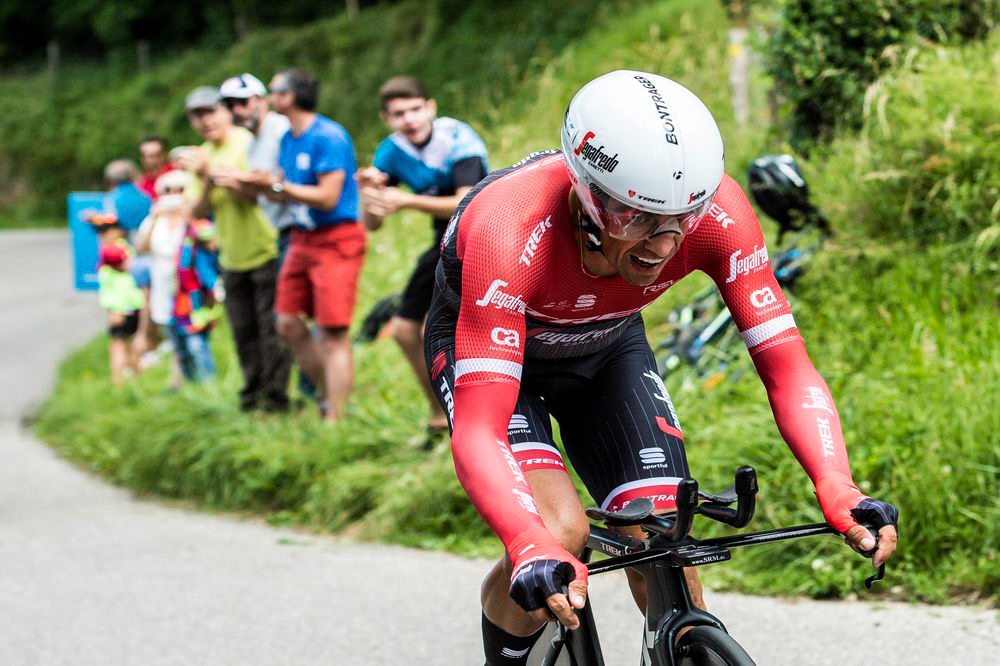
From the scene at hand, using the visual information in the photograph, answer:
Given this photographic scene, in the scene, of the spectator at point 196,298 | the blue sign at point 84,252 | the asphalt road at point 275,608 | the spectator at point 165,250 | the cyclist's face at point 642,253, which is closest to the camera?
the cyclist's face at point 642,253

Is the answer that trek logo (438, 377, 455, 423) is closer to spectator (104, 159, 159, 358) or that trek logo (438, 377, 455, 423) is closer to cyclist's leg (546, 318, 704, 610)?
cyclist's leg (546, 318, 704, 610)

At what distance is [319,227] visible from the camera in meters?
7.46

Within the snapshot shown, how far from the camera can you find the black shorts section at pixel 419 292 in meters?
6.82

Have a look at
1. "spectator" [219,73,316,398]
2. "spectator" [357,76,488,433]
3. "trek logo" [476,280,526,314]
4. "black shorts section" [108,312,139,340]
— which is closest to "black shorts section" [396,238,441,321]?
"spectator" [357,76,488,433]

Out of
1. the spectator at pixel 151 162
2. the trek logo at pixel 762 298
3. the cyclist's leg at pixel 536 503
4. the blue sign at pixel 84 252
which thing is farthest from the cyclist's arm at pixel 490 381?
the blue sign at pixel 84 252

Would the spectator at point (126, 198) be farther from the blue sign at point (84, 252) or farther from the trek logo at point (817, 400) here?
the trek logo at point (817, 400)

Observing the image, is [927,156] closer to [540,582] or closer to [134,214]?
[540,582]

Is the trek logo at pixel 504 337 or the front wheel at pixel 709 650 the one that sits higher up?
the trek logo at pixel 504 337

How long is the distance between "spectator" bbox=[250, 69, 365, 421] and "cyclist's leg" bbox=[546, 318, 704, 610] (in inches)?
155

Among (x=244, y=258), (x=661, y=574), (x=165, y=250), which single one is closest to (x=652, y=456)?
(x=661, y=574)

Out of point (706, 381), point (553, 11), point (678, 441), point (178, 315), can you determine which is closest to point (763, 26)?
point (706, 381)

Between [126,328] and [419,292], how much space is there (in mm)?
5228

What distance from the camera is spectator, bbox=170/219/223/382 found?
30.7 ft

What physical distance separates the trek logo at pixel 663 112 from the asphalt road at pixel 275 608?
7.84 ft
